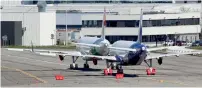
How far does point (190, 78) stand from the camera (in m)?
51.3

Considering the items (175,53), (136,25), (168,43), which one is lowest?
(168,43)

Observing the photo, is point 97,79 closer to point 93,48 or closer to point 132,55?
point 132,55

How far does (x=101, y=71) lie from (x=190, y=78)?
1074 centimetres

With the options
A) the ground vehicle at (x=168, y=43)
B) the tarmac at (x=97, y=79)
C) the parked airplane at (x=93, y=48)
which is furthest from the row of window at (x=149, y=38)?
the tarmac at (x=97, y=79)

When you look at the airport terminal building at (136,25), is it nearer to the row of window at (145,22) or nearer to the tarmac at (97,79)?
the row of window at (145,22)

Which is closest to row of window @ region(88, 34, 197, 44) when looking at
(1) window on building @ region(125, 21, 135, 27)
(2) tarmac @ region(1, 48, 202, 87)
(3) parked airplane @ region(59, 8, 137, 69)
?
(1) window on building @ region(125, 21, 135, 27)

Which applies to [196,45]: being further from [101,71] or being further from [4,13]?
[101,71]

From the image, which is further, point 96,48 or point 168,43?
point 168,43

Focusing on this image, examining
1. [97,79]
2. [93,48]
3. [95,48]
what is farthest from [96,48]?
[97,79]

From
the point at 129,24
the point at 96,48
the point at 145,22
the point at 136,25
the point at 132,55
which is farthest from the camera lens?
the point at 145,22

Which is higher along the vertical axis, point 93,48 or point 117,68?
point 93,48

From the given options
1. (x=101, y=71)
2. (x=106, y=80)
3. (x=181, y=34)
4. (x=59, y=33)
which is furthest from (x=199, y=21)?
(x=106, y=80)

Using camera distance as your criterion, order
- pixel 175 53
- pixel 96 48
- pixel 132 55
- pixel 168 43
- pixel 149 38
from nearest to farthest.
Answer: pixel 132 55 < pixel 96 48 < pixel 175 53 < pixel 168 43 < pixel 149 38

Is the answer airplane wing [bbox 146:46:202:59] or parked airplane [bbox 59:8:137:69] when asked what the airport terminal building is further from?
parked airplane [bbox 59:8:137:69]
